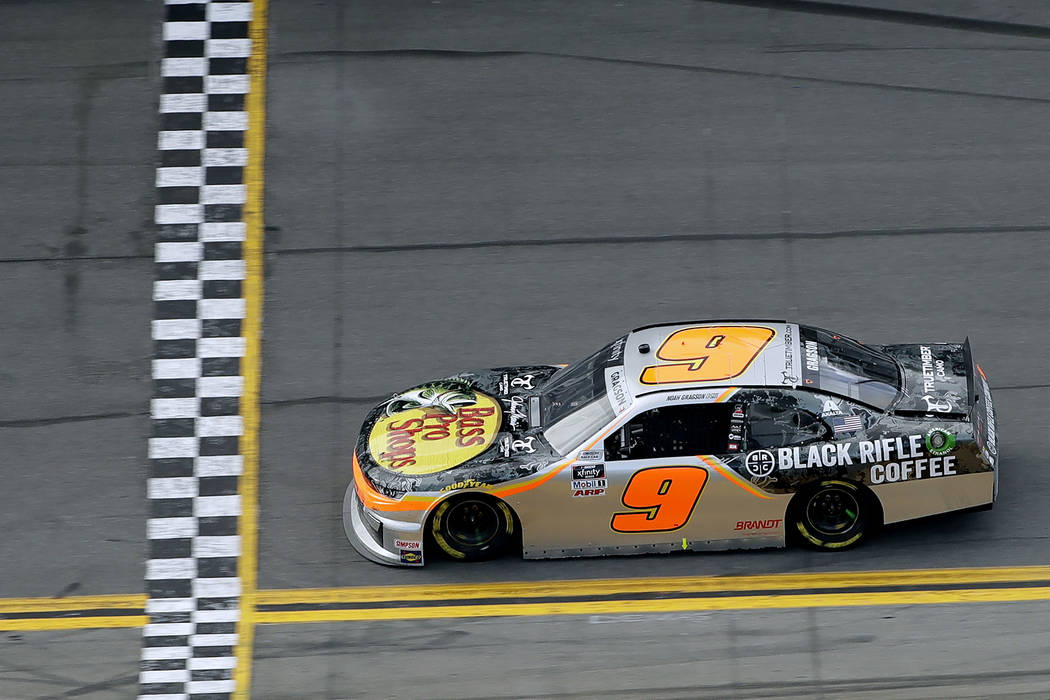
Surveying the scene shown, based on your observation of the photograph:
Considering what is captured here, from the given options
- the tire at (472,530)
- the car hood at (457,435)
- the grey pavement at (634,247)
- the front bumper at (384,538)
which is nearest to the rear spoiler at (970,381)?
the grey pavement at (634,247)

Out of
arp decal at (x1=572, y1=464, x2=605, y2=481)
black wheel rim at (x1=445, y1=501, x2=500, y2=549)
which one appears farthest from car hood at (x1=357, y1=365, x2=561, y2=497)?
black wheel rim at (x1=445, y1=501, x2=500, y2=549)

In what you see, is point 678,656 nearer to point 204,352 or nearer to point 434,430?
point 434,430

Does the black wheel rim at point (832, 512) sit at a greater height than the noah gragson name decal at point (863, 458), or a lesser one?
lesser

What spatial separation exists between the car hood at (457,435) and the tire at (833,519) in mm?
1659

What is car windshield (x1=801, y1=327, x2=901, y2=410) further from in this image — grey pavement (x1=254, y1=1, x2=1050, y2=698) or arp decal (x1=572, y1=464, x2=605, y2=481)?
arp decal (x1=572, y1=464, x2=605, y2=481)

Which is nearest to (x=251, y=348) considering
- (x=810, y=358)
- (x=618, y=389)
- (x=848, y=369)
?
(x=618, y=389)

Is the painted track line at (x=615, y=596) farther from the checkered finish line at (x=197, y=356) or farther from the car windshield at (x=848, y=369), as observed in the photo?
the car windshield at (x=848, y=369)

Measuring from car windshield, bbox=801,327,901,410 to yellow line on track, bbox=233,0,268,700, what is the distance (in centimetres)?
384

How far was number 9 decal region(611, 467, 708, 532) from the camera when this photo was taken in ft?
27.2

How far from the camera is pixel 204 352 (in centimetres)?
1045

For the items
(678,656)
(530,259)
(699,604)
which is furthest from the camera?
(530,259)

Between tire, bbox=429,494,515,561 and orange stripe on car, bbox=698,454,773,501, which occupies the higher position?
orange stripe on car, bbox=698,454,773,501

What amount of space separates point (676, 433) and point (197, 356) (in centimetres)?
407

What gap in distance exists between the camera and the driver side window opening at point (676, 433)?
27.3ft
